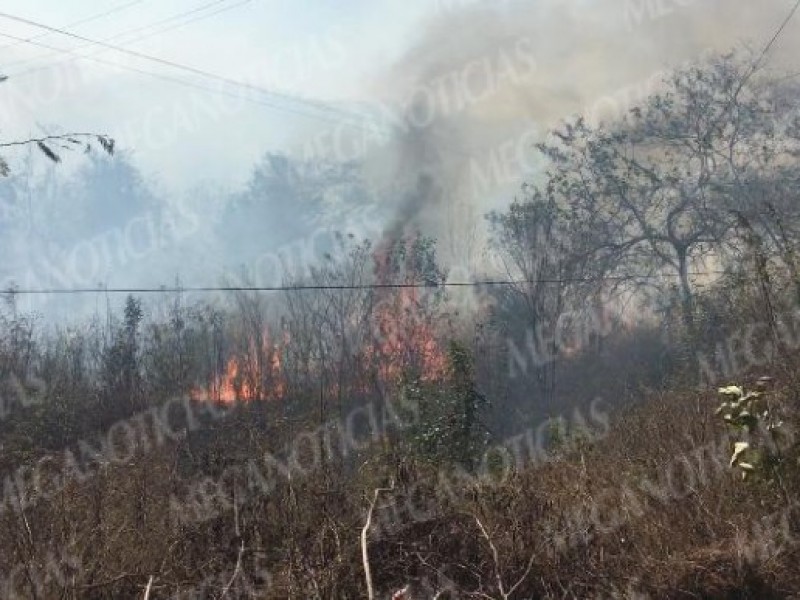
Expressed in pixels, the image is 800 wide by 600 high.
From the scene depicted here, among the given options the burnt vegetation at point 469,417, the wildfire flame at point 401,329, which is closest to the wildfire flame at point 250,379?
the burnt vegetation at point 469,417

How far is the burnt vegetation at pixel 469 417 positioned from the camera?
7.54m

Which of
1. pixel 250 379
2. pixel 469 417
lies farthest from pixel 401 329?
pixel 469 417

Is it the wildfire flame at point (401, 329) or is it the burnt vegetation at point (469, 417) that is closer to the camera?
the burnt vegetation at point (469, 417)

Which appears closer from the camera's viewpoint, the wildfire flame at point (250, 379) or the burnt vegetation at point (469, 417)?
the burnt vegetation at point (469, 417)

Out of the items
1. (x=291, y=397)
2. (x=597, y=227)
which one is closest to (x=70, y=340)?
(x=291, y=397)

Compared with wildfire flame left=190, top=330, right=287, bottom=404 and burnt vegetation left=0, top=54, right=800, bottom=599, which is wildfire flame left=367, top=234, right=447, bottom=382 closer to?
burnt vegetation left=0, top=54, right=800, bottom=599

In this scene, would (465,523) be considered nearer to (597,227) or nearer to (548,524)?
(548,524)

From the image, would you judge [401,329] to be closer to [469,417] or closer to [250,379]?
[250,379]

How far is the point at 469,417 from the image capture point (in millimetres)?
14875

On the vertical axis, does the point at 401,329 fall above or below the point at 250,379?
above

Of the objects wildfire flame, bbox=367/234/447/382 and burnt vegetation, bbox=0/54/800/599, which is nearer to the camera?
burnt vegetation, bbox=0/54/800/599

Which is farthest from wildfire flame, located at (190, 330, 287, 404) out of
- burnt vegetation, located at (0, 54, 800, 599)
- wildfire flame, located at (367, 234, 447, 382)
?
wildfire flame, located at (367, 234, 447, 382)

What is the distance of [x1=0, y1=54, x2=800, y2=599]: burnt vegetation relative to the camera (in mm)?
7539

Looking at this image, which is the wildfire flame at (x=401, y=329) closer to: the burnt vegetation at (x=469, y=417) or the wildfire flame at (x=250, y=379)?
the burnt vegetation at (x=469, y=417)
